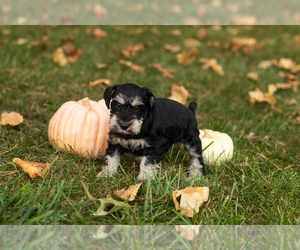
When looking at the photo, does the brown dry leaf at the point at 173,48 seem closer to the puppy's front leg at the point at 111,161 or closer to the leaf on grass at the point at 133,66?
the leaf on grass at the point at 133,66

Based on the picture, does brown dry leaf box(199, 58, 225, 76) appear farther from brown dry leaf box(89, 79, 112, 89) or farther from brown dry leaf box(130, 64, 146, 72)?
brown dry leaf box(89, 79, 112, 89)

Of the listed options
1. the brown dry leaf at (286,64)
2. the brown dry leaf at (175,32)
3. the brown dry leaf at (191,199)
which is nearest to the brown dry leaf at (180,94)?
the brown dry leaf at (191,199)

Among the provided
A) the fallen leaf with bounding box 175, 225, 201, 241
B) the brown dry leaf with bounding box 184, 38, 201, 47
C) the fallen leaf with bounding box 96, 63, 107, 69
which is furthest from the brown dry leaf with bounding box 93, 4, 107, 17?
the fallen leaf with bounding box 175, 225, 201, 241

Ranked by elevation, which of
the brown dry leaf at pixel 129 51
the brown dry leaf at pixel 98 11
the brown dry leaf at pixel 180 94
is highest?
the brown dry leaf at pixel 98 11

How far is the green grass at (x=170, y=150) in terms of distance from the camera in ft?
8.79

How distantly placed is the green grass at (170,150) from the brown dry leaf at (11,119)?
11 centimetres

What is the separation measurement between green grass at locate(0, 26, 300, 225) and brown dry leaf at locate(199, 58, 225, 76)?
A: 0.51ft

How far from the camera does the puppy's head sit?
292cm

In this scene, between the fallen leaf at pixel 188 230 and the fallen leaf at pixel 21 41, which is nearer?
the fallen leaf at pixel 188 230

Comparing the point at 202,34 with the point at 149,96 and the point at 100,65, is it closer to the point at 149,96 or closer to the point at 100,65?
the point at 100,65

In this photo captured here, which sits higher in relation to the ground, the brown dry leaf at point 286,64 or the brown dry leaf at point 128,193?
the brown dry leaf at point 286,64

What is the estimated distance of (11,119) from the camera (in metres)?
4.06

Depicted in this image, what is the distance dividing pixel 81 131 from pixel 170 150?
1208 mm

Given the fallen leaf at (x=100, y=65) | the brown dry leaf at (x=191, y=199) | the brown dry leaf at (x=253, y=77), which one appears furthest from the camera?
the brown dry leaf at (x=253, y=77)
